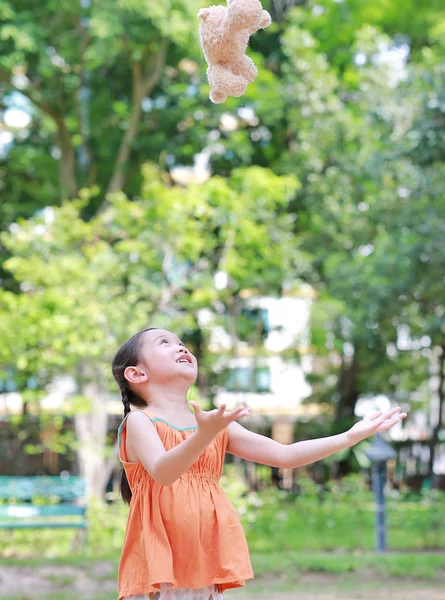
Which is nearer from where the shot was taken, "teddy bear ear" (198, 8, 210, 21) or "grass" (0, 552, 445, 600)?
"teddy bear ear" (198, 8, 210, 21)

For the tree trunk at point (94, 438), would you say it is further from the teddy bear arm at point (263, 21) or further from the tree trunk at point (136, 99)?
the teddy bear arm at point (263, 21)

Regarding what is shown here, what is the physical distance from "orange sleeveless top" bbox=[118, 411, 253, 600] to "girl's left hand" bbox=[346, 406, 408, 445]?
0.38 m

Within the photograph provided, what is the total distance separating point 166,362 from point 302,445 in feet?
1.37

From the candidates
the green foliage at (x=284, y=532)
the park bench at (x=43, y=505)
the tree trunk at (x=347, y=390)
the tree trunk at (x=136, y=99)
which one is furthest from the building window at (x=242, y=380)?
the park bench at (x=43, y=505)

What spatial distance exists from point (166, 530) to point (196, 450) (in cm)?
34

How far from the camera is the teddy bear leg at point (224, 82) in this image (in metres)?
2.45

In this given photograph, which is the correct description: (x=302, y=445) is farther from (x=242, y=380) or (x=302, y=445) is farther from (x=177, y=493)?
(x=242, y=380)

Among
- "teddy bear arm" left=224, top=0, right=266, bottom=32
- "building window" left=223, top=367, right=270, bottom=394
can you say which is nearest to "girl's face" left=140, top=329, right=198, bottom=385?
"teddy bear arm" left=224, top=0, right=266, bottom=32

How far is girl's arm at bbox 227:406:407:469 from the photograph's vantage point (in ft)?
7.47

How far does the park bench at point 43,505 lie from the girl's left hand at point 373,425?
771cm

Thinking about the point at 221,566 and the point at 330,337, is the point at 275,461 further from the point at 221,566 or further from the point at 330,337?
the point at 330,337

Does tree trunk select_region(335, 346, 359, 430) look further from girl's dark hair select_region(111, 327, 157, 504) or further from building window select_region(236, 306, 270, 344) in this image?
Answer: girl's dark hair select_region(111, 327, 157, 504)

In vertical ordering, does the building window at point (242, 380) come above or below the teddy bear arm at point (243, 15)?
above

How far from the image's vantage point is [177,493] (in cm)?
229
